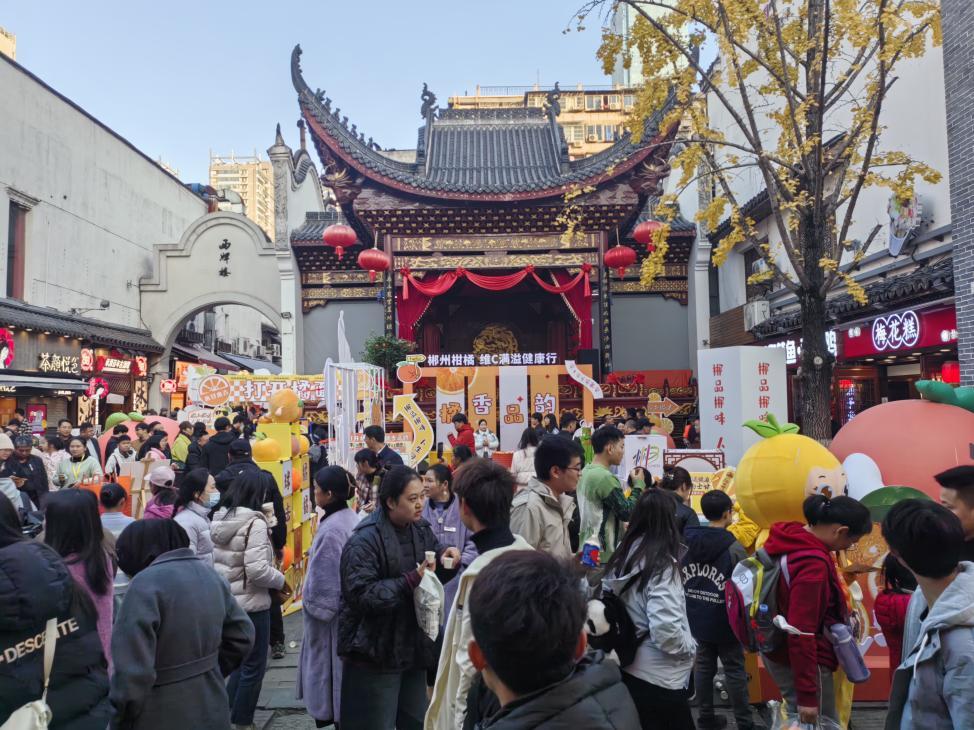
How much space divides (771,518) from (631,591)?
4.47ft

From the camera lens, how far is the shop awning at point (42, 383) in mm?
13594

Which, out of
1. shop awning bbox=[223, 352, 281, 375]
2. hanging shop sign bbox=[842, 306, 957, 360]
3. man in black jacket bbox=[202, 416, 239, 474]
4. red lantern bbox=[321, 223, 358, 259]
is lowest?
man in black jacket bbox=[202, 416, 239, 474]

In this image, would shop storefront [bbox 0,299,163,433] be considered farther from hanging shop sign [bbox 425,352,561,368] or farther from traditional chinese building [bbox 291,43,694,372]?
hanging shop sign [bbox 425,352,561,368]

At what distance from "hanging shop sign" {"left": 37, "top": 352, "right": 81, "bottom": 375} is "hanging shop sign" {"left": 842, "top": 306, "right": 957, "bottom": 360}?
52.6 ft

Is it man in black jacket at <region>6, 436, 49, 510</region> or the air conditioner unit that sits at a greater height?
the air conditioner unit

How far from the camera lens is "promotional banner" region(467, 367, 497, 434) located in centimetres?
1300

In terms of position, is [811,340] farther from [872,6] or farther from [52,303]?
[52,303]

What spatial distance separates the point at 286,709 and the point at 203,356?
2075cm

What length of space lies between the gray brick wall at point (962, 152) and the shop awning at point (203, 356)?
2002 centimetres

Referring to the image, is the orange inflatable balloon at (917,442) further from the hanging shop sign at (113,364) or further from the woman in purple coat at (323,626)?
the hanging shop sign at (113,364)

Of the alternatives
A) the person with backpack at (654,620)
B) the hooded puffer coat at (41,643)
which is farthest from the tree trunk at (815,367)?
the hooded puffer coat at (41,643)

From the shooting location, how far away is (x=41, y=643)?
2104 millimetres

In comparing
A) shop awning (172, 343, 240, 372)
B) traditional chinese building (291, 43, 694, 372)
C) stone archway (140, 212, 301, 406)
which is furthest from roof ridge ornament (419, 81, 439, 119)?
shop awning (172, 343, 240, 372)

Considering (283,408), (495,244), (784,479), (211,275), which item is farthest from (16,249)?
(784,479)
